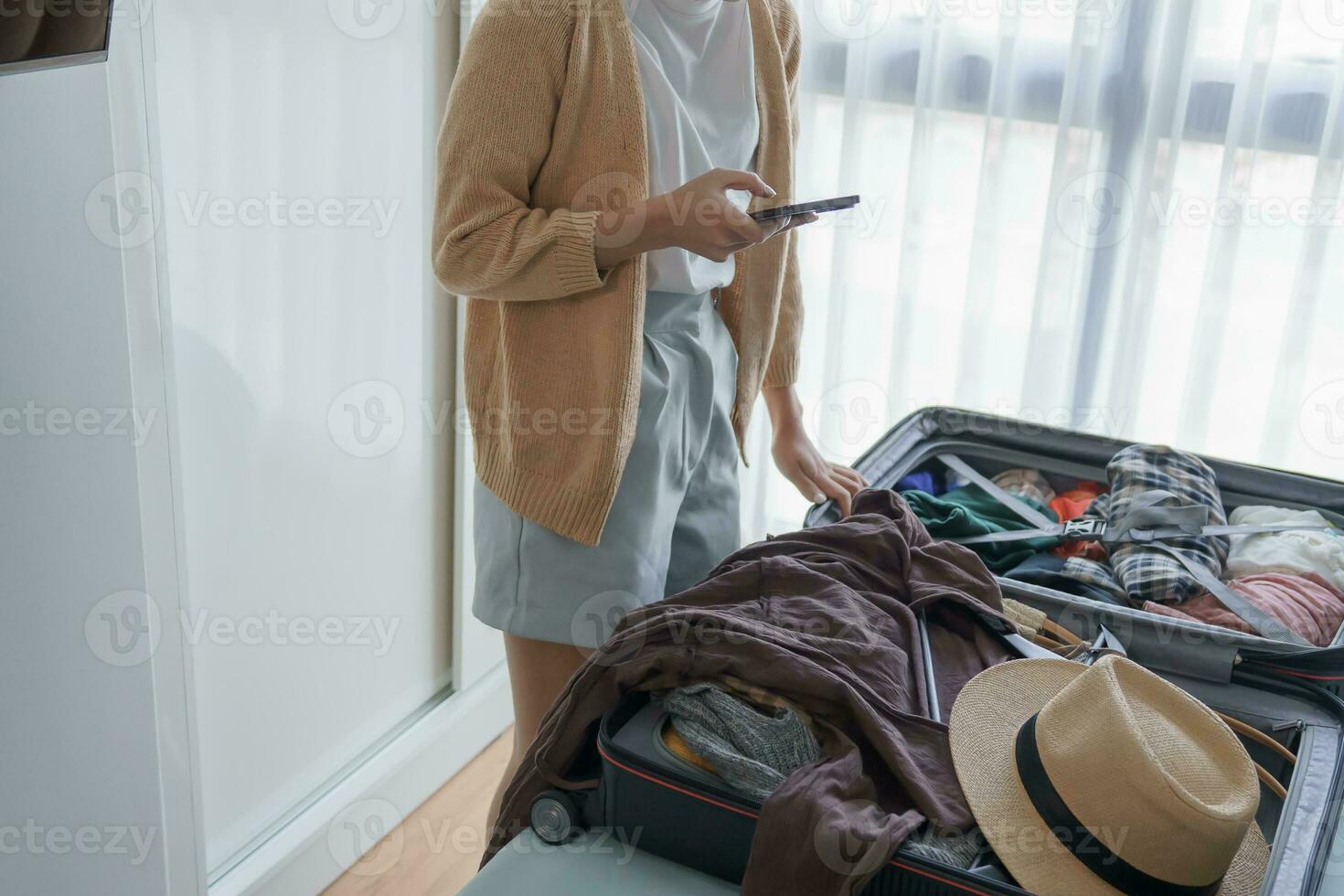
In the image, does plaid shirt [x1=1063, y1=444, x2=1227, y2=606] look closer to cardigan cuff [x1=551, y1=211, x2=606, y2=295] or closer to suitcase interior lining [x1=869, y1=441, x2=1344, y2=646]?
suitcase interior lining [x1=869, y1=441, x2=1344, y2=646]

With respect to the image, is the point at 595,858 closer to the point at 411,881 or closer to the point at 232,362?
the point at 232,362

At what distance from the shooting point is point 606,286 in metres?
1.18

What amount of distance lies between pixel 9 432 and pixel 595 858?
30.6 inches

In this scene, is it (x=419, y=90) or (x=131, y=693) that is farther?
(x=419, y=90)

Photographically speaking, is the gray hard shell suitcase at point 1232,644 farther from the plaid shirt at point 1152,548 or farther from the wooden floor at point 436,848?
the wooden floor at point 436,848

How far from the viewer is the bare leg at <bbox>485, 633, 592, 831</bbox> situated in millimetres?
1300

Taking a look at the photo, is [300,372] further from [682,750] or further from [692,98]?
[682,750]

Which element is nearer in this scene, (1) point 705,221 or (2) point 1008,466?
(1) point 705,221

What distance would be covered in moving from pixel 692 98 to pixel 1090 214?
1.12 metres

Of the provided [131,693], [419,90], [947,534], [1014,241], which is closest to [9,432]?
[131,693]

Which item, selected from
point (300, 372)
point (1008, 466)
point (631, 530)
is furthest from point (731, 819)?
point (300, 372)

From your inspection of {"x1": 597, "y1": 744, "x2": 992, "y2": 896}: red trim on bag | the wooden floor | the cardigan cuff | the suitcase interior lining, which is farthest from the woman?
the wooden floor

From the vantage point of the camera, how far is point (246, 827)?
1.72 m

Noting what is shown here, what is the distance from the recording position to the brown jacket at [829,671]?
2.44ft
